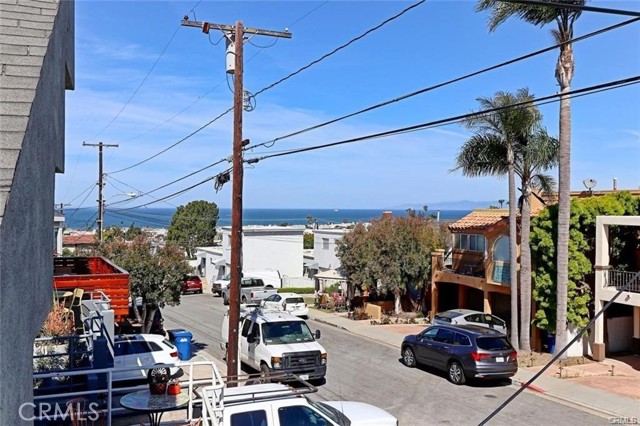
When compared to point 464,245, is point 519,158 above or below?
above

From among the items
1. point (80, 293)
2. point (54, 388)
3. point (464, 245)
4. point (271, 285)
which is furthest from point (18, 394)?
point (271, 285)

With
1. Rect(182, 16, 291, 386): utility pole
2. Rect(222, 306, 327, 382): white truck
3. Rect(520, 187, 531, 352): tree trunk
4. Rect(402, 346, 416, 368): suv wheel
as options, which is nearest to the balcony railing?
Rect(520, 187, 531, 352): tree trunk

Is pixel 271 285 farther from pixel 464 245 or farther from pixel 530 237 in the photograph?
pixel 530 237

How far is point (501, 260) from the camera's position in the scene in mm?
24656

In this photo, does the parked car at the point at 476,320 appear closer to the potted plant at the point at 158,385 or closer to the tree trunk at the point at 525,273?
the tree trunk at the point at 525,273

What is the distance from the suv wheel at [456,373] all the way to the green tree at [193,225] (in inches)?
3119

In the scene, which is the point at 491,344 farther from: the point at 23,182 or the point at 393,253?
the point at 23,182

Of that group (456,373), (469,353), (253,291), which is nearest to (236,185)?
(469,353)

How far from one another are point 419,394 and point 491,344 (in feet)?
9.00

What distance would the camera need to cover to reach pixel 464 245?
28.9 metres

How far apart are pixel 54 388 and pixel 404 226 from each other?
2271 centimetres

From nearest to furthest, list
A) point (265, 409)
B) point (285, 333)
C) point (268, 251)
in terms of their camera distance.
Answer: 1. point (265, 409)
2. point (285, 333)
3. point (268, 251)

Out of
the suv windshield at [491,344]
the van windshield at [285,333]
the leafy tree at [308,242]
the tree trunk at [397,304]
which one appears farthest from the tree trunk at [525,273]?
the leafy tree at [308,242]

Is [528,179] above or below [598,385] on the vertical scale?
above
